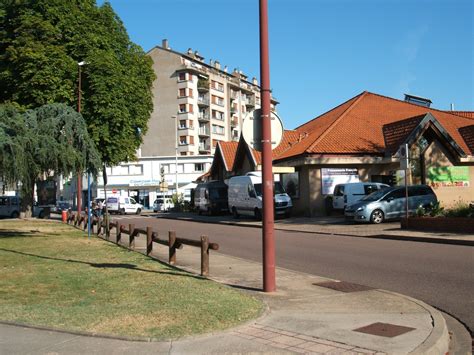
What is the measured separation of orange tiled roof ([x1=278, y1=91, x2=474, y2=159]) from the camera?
97.5 ft

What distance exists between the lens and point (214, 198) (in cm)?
3791

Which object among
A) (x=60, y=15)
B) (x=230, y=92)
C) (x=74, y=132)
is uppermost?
(x=230, y=92)

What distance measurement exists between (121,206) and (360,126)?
26209 millimetres

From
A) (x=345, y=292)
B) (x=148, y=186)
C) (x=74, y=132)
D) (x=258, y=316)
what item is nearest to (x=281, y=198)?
(x=74, y=132)

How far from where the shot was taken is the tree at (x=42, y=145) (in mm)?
15023

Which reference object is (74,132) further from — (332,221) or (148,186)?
(148,186)

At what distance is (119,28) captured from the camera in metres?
35.8

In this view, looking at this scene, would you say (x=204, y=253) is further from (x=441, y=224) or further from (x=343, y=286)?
(x=441, y=224)

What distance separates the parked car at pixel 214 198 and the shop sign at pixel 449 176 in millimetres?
→ 15136

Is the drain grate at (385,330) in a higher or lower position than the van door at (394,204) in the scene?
Result: lower

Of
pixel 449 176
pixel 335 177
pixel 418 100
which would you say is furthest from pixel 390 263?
pixel 418 100

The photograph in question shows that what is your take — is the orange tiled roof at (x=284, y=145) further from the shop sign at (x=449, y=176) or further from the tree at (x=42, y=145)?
the tree at (x=42, y=145)

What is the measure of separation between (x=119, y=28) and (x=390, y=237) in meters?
26.0

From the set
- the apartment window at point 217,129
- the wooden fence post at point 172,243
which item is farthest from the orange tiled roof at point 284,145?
the apartment window at point 217,129
